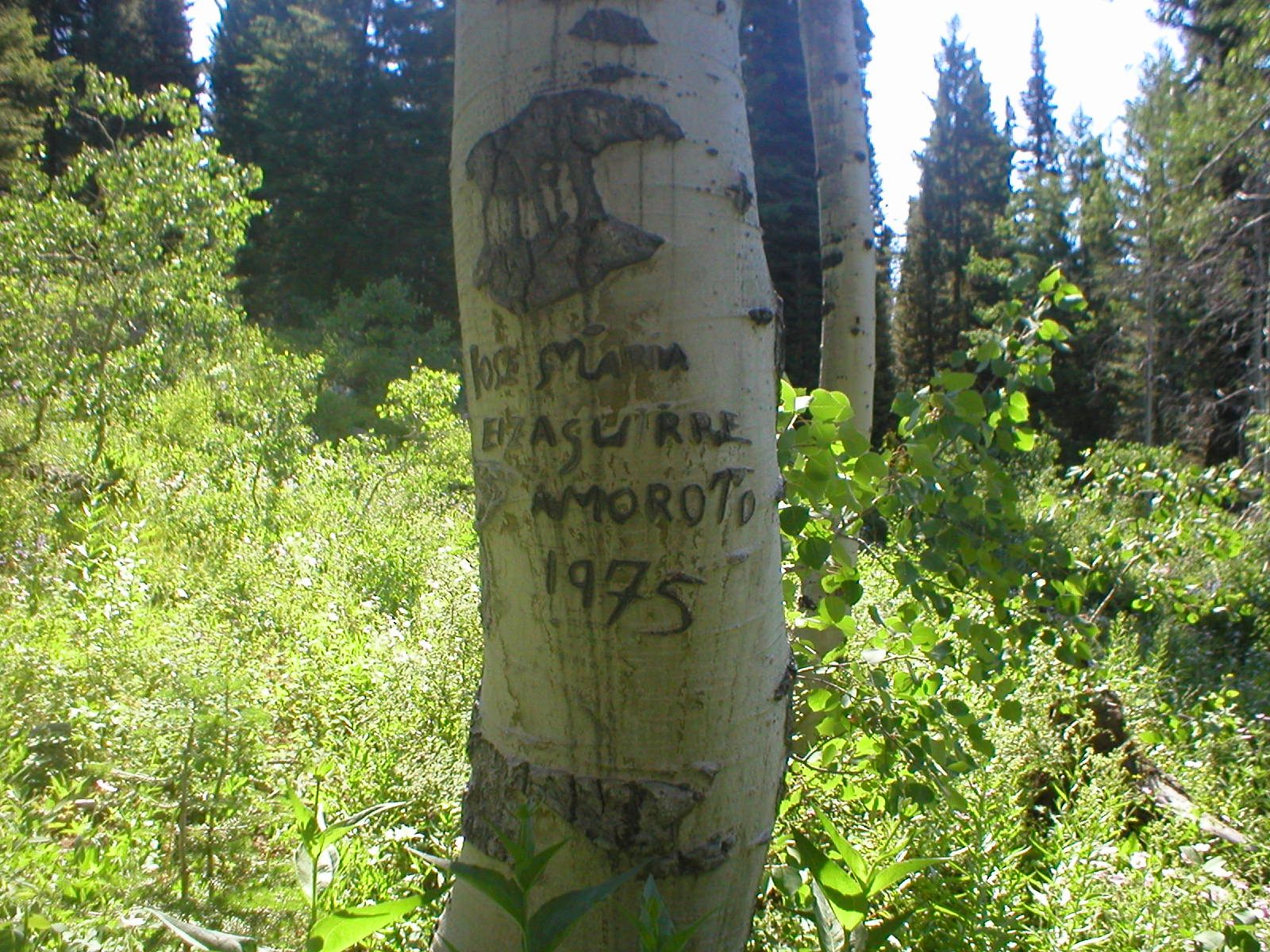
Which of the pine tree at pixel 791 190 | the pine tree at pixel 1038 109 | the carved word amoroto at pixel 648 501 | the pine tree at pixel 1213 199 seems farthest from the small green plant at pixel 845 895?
the pine tree at pixel 1038 109

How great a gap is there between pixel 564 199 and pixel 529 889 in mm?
902

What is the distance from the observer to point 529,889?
1155 millimetres

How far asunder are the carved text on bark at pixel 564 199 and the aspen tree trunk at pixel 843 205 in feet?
6.79

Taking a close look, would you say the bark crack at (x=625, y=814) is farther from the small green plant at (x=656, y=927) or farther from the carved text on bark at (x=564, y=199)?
the carved text on bark at (x=564, y=199)

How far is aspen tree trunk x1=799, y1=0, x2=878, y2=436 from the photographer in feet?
9.94

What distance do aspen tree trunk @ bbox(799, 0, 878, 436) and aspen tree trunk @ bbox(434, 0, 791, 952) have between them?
77.0 inches

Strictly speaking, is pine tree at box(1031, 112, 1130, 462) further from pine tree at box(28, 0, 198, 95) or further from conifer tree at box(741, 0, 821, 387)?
pine tree at box(28, 0, 198, 95)

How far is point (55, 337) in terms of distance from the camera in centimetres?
650

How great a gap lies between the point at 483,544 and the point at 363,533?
4744 millimetres

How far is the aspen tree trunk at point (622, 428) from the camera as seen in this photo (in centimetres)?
107

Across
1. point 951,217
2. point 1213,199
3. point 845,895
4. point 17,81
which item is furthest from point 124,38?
point 845,895

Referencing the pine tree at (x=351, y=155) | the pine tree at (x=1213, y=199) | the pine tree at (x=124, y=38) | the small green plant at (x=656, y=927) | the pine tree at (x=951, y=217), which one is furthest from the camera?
the pine tree at (x=951, y=217)

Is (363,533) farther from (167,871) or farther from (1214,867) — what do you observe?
(1214,867)

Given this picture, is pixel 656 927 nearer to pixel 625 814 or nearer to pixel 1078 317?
pixel 625 814
